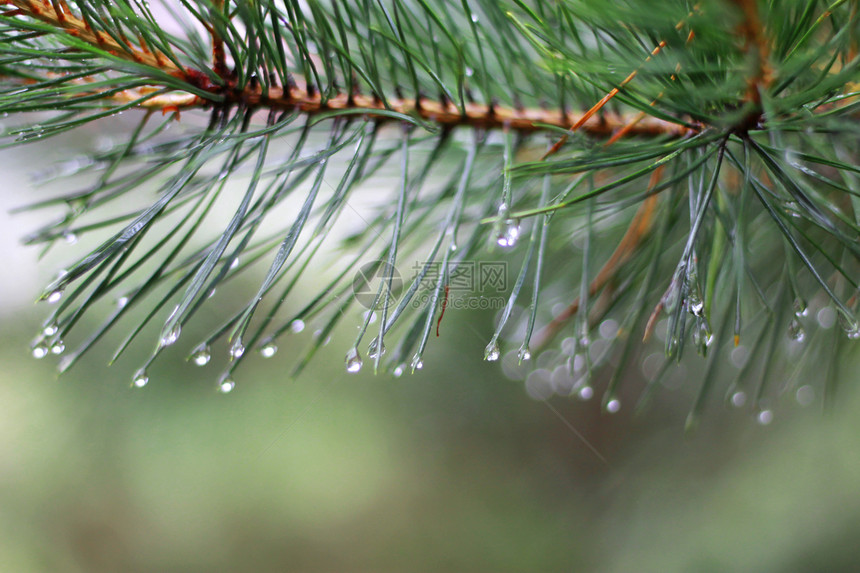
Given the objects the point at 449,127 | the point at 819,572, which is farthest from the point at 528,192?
the point at 819,572

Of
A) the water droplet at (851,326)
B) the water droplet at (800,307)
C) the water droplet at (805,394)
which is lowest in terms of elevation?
the water droplet at (800,307)

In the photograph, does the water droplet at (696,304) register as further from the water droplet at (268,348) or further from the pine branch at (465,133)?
the water droplet at (268,348)

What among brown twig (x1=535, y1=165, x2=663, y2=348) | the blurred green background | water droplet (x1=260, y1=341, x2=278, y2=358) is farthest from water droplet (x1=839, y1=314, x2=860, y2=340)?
the blurred green background

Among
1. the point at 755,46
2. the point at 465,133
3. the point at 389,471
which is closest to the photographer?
the point at 755,46

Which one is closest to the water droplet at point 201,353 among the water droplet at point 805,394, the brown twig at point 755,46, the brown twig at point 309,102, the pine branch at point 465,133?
the pine branch at point 465,133

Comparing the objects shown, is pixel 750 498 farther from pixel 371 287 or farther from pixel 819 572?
pixel 371 287

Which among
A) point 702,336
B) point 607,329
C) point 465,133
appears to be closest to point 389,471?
point 607,329

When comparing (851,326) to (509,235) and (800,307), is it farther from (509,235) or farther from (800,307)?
(509,235)
